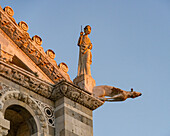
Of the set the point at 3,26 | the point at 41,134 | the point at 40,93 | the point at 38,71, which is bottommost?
the point at 41,134

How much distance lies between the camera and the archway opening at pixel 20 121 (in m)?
17.1

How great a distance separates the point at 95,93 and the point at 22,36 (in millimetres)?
3036

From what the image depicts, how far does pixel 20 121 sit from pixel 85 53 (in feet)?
11.8

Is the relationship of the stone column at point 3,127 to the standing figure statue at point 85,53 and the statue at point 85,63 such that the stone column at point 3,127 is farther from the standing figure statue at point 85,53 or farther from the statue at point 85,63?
the standing figure statue at point 85,53

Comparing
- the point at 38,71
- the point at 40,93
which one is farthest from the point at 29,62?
the point at 40,93

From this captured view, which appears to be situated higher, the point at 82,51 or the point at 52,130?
the point at 82,51

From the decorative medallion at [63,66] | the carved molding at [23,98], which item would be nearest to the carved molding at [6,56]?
the carved molding at [23,98]

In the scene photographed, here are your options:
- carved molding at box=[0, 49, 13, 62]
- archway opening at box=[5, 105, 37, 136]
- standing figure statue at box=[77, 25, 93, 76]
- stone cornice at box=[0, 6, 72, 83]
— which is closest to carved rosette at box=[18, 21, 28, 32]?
stone cornice at box=[0, 6, 72, 83]

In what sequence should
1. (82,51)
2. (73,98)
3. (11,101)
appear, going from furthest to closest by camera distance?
(82,51), (73,98), (11,101)

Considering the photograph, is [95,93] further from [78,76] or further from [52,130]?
[52,130]

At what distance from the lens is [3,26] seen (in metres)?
18.6

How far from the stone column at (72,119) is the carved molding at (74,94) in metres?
0.13

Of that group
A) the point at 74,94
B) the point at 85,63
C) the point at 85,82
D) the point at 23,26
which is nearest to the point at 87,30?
the point at 85,63

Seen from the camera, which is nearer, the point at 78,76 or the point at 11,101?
the point at 11,101
